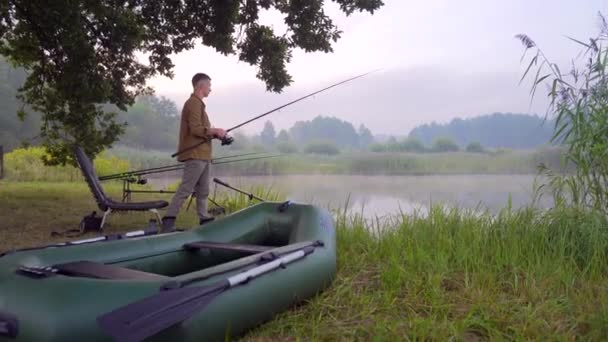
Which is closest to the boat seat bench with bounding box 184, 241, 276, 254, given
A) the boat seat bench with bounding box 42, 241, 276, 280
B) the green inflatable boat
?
the green inflatable boat

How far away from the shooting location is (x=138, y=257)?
9.53ft

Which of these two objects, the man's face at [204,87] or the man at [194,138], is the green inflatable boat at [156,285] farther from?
the man's face at [204,87]

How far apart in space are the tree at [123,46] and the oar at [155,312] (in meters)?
4.38

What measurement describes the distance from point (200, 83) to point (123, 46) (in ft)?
5.94

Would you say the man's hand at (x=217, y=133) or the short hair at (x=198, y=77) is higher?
the short hair at (x=198, y=77)

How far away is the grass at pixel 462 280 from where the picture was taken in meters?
2.63

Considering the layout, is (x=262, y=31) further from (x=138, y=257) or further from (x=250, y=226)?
(x=138, y=257)

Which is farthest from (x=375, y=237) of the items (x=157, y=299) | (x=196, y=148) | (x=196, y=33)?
(x=196, y=33)

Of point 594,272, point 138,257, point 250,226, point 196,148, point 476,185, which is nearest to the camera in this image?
point 138,257

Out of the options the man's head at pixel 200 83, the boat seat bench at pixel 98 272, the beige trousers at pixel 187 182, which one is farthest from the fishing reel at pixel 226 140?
the boat seat bench at pixel 98 272

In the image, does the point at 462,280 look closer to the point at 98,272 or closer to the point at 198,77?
the point at 98,272

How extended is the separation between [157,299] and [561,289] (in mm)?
2697

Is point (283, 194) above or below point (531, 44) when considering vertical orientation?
below

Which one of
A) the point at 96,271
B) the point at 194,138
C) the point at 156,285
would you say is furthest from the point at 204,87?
the point at 156,285
